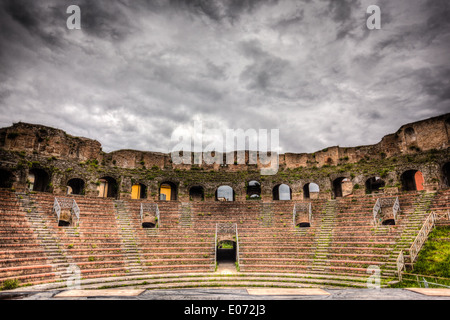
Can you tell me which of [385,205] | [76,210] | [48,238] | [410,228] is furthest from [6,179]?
[385,205]

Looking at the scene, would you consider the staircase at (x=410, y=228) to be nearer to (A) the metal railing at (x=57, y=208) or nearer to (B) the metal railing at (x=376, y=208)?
(B) the metal railing at (x=376, y=208)

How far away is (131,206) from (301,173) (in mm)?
15085

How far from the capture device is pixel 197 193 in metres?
24.9

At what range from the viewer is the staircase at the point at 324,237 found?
1196 cm

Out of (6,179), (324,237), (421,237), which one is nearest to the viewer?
(421,237)

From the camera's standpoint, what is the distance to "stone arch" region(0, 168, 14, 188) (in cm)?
1623

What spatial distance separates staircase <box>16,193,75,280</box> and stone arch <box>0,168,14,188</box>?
2.65 metres

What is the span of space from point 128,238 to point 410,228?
15090mm

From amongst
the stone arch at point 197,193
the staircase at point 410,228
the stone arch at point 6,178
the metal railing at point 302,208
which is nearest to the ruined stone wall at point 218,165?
the stone arch at point 6,178

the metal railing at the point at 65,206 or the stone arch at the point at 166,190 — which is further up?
the stone arch at the point at 166,190

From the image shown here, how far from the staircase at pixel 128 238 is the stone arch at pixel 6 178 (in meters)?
6.57

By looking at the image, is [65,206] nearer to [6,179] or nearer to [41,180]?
[6,179]
